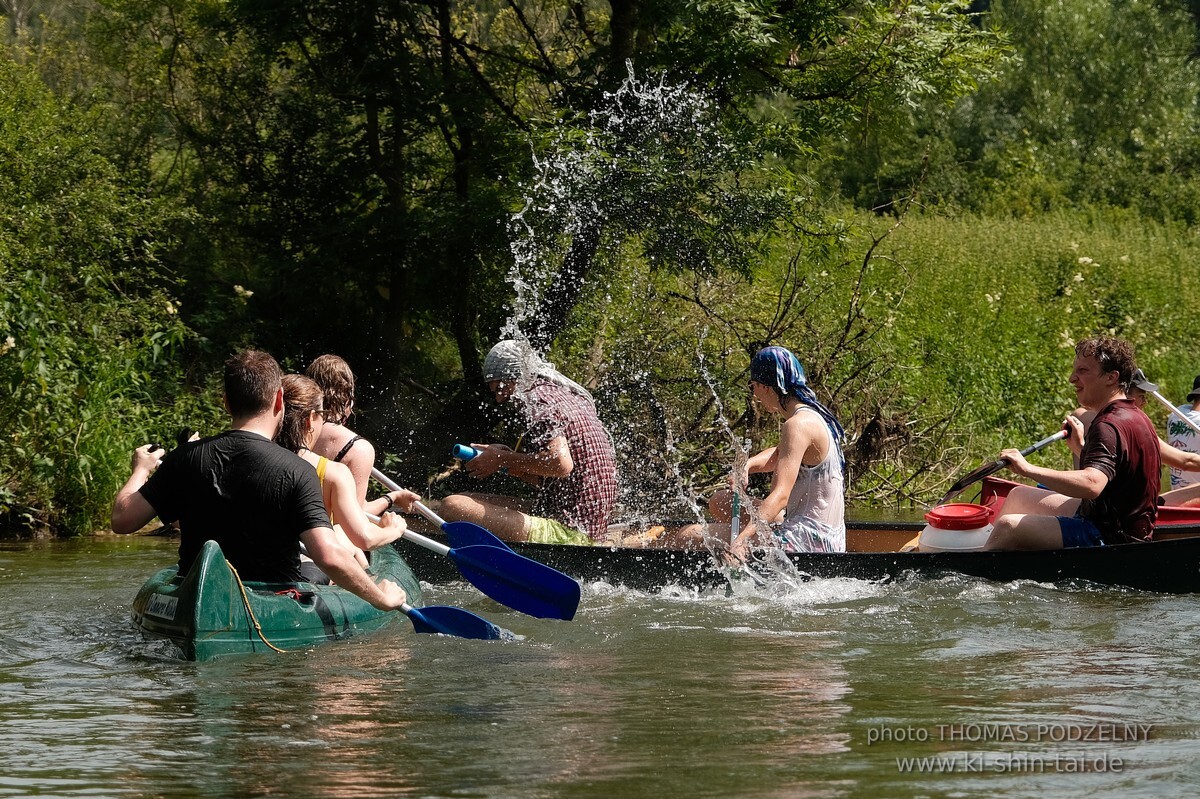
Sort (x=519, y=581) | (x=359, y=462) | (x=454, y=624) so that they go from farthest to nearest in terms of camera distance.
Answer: (x=519, y=581) < (x=359, y=462) < (x=454, y=624)

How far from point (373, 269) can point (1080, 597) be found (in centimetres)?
816

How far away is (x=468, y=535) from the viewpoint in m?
7.11

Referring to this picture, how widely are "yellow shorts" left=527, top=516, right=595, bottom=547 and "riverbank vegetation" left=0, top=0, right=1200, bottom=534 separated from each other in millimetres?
3592

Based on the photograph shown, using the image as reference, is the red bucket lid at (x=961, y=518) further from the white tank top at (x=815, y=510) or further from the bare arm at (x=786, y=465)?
the bare arm at (x=786, y=465)

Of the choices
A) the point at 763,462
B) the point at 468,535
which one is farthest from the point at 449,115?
the point at 468,535

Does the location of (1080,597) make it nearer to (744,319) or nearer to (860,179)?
(744,319)

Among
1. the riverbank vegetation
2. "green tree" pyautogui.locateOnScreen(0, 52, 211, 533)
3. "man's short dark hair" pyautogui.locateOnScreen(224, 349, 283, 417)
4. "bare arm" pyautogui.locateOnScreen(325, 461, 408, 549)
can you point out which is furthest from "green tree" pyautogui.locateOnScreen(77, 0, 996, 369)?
"man's short dark hair" pyautogui.locateOnScreen(224, 349, 283, 417)

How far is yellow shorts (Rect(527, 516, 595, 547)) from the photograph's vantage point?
752 centimetres

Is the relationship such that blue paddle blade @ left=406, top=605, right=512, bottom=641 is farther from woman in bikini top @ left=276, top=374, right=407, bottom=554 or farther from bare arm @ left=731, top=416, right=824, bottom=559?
bare arm @ left=731, top=416, right=824, bottom=559

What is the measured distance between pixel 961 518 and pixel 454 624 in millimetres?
2991

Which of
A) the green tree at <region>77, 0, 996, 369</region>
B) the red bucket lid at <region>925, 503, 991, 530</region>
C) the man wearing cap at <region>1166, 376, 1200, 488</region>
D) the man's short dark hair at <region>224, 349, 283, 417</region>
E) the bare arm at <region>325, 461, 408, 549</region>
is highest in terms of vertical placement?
the green tree at <region>77, 0, 996, 369</region>

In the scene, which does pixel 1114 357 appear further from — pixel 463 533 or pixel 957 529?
pixel 463 533

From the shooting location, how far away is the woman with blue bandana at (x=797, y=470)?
263 inches

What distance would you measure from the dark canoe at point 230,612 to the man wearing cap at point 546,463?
1561 mm
